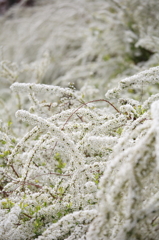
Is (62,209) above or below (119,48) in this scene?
below

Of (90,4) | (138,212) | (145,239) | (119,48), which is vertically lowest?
(145,239)

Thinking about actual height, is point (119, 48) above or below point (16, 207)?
above

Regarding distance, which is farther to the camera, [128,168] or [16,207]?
[16,207]

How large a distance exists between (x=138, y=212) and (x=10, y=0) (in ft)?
26.0

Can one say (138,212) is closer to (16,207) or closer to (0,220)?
(16,207)

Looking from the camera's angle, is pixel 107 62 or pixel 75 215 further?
pixel 107 62

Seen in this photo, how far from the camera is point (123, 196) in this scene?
1153mm

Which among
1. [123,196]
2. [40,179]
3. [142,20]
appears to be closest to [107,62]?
[142,20]

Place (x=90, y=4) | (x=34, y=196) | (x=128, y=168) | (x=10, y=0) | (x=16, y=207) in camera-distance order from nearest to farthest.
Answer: (x=128, y=168), (x=16, y=207), (x=34, y=196), (x=90, y=4), (x=10, y=0)

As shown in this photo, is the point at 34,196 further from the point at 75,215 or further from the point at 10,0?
the point at 10,0

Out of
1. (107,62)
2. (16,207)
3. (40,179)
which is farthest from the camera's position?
(107,62)

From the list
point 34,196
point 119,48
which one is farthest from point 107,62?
point 34,196

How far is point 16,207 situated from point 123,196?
0.59 meters

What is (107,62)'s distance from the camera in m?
4.87
